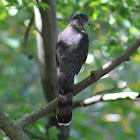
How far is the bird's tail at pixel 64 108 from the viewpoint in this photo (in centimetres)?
243

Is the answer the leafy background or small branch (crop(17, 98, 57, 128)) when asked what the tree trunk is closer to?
the leafy background

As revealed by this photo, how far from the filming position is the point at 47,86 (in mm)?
3201

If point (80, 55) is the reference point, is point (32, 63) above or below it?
below

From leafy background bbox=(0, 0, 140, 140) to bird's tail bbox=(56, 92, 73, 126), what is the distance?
0.33 metres

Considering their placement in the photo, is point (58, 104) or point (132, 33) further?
point (132, 33)

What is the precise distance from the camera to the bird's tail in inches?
95.8

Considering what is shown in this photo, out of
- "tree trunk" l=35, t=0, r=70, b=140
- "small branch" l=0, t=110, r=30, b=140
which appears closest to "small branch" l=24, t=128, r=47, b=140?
"tree trunk" l=35, t=0, r=70, b=140

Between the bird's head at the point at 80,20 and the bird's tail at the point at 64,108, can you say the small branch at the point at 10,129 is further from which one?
the bird's head at the point at 80,20

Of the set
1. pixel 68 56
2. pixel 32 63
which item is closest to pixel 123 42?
pixel 68 56

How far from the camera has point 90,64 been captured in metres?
4.02

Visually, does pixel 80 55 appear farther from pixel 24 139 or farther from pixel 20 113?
pixel 24 139

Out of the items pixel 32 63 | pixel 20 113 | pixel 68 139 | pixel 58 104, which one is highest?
pixel 58 104

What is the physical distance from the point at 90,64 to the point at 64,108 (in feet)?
5.43

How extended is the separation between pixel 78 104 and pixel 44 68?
65cm
